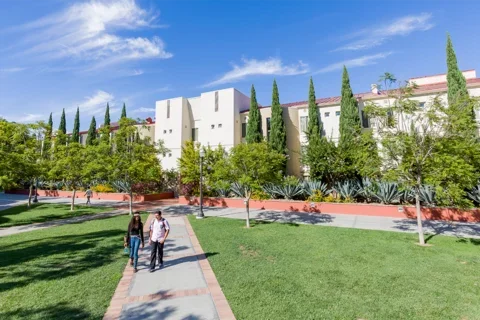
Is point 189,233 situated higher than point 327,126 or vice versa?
point 327,126

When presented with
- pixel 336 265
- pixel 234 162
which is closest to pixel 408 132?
pixel 336 265

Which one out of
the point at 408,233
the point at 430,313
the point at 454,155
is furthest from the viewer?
the point at 408,233

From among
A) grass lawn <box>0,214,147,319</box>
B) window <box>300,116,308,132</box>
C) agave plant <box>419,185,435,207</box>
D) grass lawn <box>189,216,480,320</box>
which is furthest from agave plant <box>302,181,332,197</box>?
grass lawn <box>0,214,147,319</box>

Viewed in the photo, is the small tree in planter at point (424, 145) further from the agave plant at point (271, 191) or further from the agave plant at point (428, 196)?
the agave plant at point (271, 191)

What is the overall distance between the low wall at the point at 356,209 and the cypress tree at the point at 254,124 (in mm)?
8358

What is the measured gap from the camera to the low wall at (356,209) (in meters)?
14.3

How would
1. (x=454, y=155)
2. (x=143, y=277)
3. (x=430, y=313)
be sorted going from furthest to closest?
(x=454, y=155) < (x=143, y=277) < (x=430, y=313)

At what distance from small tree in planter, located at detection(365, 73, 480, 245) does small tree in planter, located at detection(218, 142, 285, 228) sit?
5340 millimetres

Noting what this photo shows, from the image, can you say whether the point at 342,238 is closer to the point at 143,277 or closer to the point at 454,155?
the point at 454,155

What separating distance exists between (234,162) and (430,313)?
388 inches

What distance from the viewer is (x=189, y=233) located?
1213 centimetres

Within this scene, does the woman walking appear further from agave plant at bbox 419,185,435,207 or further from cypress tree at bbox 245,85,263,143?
cypress tree at bbox 245,85,263,143

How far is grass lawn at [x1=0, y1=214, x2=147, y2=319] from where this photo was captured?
518cm

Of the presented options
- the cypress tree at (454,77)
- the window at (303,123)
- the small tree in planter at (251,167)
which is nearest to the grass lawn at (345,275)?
the small tree in planter at (251,167)
